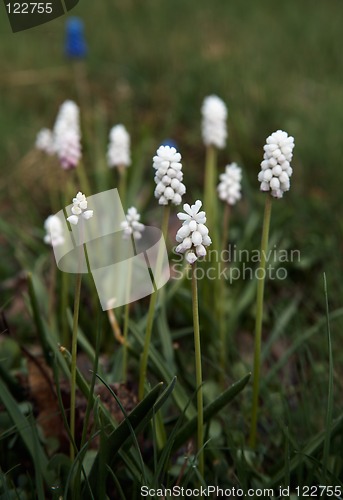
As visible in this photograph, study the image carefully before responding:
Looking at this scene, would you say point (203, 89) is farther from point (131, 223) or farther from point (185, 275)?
point (131, 223)

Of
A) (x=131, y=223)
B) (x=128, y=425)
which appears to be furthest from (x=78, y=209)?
(x=128, y=425)

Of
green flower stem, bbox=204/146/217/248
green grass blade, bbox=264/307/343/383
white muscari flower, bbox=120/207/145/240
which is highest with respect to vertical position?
white muscari flower, bbox=120/207/145/240

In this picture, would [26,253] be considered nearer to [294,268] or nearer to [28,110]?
[294,268]

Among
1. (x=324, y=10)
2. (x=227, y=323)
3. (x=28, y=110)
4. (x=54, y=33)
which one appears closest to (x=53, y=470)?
(x=227, y=323)

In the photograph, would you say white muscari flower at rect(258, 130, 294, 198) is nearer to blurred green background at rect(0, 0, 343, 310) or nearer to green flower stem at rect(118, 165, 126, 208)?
green flower stem at rect(118, 165, 126, 208)

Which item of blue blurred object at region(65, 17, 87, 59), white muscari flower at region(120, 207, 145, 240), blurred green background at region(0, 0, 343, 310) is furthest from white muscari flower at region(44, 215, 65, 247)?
blue blurred object at region(65, 17, 87, 59)

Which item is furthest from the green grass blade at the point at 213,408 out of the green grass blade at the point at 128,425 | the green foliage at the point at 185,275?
the green grass blade at the point at 128,425
